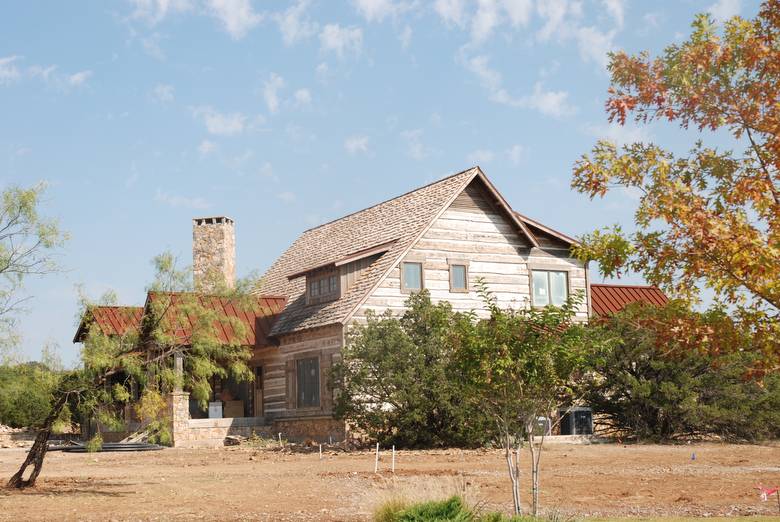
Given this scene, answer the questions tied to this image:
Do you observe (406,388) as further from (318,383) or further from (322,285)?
(322,285)

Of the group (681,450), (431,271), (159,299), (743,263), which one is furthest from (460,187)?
(743,263)

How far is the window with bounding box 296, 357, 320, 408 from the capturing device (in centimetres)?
3250

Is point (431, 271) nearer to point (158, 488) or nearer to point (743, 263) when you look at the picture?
point (158, 488)

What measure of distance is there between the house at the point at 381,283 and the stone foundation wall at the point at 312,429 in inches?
1.4

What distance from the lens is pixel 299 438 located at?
1298 inches

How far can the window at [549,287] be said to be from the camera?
116 ft

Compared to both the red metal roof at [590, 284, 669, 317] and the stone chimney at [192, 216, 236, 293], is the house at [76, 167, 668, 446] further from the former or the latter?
the stone chimney at [192, 216, 236, 293]

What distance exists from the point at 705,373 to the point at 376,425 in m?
10.3

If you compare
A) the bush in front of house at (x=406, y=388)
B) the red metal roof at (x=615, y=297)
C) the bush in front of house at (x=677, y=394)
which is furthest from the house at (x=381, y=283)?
the bush in front of house at (x=677, y=394)

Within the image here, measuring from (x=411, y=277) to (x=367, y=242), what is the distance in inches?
123

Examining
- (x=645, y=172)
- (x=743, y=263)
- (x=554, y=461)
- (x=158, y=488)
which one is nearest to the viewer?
(x=743, y=263)

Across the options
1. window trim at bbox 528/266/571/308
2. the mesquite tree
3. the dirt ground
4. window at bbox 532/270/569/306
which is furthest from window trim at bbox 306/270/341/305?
the mesquite tree

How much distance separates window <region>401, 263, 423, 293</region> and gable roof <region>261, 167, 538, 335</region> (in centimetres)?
64

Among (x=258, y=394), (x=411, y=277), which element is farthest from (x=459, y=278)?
(x=258, y=394)
